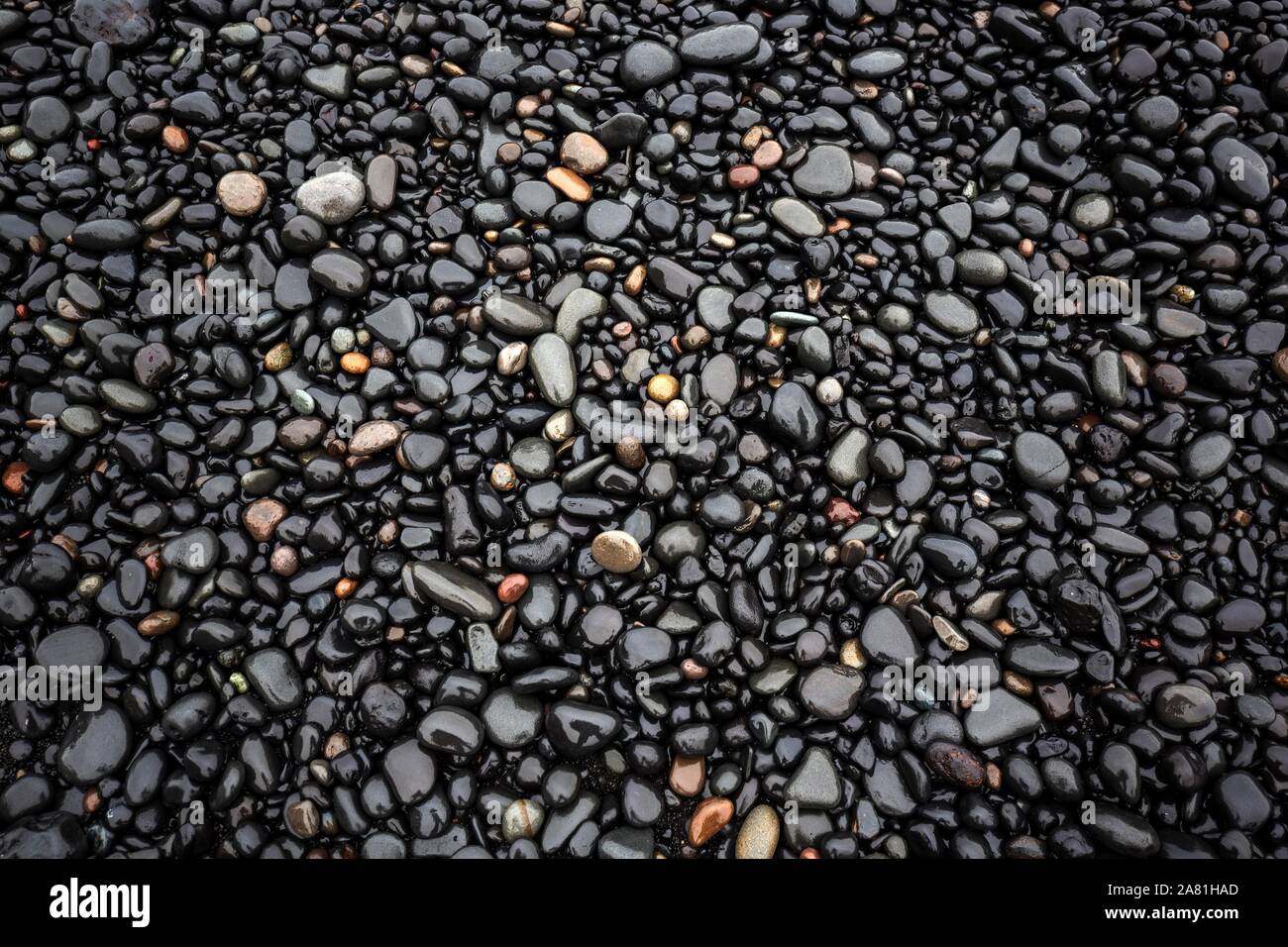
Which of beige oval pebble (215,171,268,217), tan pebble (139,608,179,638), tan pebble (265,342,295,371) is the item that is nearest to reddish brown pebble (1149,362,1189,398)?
tan pebble (265,342,295,371)

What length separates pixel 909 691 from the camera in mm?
3227

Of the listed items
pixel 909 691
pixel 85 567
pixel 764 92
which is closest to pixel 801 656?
pixel 909 691

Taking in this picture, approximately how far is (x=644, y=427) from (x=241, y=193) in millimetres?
2297

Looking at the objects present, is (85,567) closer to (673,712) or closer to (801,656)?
(673,712)

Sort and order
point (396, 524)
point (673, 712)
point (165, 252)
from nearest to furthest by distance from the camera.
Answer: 1. point (673, 712)
2. point (396, 524)
3. point (165, 252)

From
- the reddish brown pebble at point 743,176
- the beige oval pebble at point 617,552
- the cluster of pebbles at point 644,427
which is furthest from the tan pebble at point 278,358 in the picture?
the reddish brown pebble at point 743,176

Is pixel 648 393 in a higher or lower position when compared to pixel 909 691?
higher

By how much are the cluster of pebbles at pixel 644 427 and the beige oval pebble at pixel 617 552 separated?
0.02 m

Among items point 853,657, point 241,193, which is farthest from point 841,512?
point 241,193

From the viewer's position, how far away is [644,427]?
134 inches

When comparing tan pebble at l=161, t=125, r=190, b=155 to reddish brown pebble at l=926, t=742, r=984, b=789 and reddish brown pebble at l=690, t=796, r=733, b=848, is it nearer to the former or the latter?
reddish brown pebble at l=690, t=796, r=733, b=848

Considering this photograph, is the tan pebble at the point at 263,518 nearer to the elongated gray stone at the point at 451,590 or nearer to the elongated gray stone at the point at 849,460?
the elongated gray stone at the point at 451,590

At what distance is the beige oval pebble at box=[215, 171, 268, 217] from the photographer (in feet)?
11.9

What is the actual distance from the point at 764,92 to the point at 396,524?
278 cm
